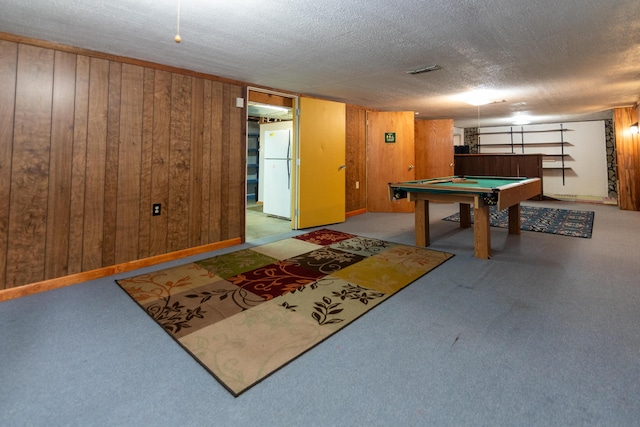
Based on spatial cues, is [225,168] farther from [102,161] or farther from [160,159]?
[102,161]

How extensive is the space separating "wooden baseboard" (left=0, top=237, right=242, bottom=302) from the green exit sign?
4.13m

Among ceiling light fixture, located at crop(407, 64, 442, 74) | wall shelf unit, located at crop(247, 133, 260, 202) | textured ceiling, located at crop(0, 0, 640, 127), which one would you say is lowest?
wall shelf unit, located at crop(247, 133, 260, 202)

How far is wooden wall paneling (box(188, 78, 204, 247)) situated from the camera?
3451 mm

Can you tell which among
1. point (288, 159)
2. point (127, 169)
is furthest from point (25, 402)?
point (288, 159)

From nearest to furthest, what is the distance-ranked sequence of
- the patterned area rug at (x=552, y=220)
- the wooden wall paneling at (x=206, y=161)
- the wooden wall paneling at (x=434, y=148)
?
the wooden wall paneling at (x=206, y=161) < the patterned area rug at (x=552, y=220) < the wooden wall paneling at (x=434, y=148)

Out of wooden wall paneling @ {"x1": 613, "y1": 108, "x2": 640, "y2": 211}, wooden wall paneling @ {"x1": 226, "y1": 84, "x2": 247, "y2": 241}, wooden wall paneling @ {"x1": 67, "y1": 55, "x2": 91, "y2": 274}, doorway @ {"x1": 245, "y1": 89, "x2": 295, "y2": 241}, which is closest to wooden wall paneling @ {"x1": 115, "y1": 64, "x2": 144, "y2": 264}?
wooden wall paneling @ {"x1": 67, "y1": 55, "x2": 91, "y2": 274}

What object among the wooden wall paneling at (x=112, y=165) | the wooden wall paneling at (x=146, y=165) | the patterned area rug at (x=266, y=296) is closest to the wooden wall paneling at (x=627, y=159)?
the patterned area rug at (x=266, y=296)

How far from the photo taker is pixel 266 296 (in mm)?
2398

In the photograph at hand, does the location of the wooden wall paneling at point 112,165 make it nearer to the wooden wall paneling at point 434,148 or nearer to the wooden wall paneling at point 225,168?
the wooden wall paneling at point 225,168

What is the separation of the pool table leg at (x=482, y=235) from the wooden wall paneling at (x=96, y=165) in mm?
3900

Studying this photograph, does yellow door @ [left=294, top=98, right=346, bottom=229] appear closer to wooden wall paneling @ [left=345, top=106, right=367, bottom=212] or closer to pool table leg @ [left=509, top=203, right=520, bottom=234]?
wooden wall paneling @ [left=345, top=106, right=367, bottom=212]

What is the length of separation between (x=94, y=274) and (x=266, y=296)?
5.80 feet

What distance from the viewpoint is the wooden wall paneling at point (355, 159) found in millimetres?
5895

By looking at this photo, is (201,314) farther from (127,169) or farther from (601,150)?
(601,150)
